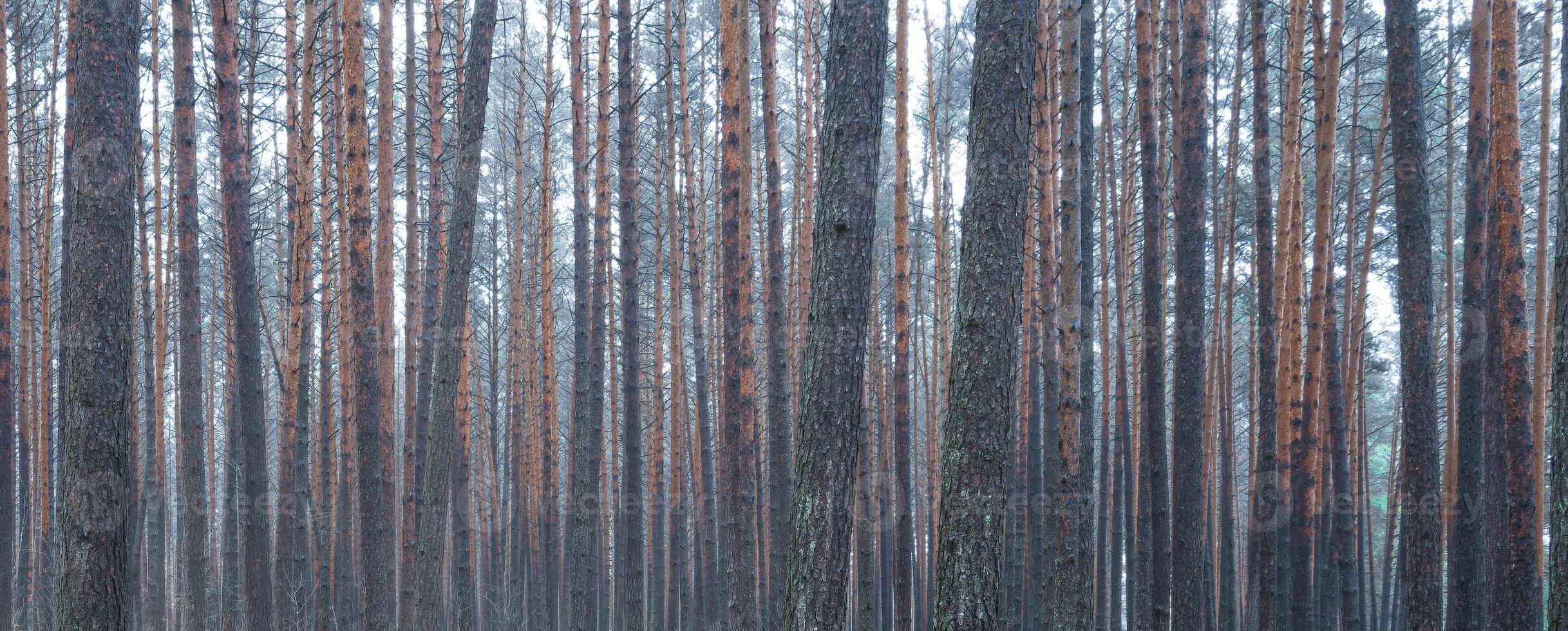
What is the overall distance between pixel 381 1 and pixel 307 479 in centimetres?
397

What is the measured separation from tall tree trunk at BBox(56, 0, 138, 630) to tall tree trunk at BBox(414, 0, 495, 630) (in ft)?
7.44

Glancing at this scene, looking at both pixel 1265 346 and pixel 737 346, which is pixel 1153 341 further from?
pixel 737 346

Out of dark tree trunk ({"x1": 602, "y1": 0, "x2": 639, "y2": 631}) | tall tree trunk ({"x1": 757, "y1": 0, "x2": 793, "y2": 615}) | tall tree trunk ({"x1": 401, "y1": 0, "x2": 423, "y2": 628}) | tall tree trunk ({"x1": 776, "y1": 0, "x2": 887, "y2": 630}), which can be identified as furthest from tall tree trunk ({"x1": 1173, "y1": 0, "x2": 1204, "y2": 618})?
tall tree trunk ({"x1": 401, "y1": 0, "x2": 423, "y2": 628})

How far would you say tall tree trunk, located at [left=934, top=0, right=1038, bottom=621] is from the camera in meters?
4.79

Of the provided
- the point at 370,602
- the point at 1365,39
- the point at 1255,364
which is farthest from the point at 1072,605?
Result: the point at 1365,39

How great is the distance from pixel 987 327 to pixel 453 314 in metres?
4.06

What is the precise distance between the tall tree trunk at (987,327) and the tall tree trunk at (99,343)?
412cm

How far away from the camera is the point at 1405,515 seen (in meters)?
6.78

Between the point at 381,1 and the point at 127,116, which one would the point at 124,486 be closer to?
the point at 127,116

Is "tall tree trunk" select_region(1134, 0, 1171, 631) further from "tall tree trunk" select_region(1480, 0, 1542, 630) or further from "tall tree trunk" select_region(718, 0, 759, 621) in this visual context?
"tall tree trunk" select_region(718, 0, 759, 621)

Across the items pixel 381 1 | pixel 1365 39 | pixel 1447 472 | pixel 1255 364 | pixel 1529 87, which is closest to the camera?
pixel 381 1

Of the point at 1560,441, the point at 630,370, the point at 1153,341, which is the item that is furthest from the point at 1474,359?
the point at 630,370

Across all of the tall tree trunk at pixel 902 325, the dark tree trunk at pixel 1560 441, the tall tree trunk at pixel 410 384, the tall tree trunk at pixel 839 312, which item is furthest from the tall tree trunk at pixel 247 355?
the dark tree trunk at pixel 1560 441

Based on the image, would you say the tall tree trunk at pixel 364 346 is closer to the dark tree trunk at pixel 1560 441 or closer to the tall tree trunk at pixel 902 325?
the tall tree trunk at pixel 902 325
